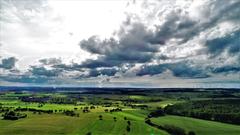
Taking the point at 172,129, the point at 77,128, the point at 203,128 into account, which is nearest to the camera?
the point at 172,129

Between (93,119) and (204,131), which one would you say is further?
(93,119)

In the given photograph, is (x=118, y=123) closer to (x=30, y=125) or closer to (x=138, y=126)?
(x=138, y=126)

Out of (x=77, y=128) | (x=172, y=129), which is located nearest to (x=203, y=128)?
(x=172, y=129)

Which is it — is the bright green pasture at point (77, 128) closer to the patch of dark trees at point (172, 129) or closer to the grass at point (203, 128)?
the patch of dark trees at point (172, 129)

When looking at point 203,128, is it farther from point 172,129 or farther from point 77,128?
point 77,128

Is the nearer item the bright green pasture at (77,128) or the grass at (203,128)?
the bright green pasture at (77,128)

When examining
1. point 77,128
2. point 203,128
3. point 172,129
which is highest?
point 77,128

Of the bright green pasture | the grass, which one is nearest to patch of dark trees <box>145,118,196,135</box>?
the grass

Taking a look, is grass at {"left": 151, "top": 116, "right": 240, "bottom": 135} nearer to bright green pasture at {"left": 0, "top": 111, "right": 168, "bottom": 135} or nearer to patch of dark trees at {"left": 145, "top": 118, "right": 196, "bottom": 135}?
patch of dark trees at {"left": 145, "top": 118, "right": 196, "bottom": 135}

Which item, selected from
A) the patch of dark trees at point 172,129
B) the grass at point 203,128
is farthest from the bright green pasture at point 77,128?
the grass at point 203,128


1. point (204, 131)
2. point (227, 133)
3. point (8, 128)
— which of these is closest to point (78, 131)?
point (8, 128)

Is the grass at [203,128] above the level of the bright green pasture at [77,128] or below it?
below
